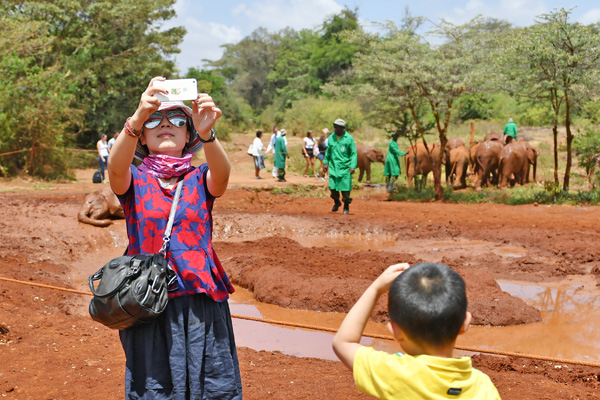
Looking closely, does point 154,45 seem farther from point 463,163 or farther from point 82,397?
point 82,397

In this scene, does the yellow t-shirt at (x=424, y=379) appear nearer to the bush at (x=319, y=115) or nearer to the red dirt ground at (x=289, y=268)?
the red dirt ground at (x=289, y=268)

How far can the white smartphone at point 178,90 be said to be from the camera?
2547 mm

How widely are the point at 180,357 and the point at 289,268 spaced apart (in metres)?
5.78

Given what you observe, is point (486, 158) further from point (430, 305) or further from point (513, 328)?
point (430, 305)

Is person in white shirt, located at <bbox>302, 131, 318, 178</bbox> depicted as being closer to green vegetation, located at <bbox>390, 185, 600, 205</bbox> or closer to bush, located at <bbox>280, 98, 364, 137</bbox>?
green vegetation, located at <bbox>390, 185, 600, 205</bbox>

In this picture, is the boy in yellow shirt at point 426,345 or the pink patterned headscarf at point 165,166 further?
the pink patterned headscarf at point 165,166

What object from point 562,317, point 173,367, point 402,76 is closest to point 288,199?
point 402,76

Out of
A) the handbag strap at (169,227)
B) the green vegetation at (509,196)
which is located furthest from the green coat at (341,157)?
the handbag strap at (169,227)

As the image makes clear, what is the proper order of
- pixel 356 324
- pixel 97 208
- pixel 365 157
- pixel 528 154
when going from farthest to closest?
pixel 365 157 < pixel 528 154 < pixel 97 208 < pixel 356 324

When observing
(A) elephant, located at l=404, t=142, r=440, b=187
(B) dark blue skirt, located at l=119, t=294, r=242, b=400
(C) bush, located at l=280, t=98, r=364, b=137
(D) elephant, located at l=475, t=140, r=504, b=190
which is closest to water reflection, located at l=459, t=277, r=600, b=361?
(B) dark blue skirt, located at l=119, t=294, r=242, b=400

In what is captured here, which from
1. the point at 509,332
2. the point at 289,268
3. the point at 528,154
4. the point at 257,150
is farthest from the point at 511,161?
the point at 509,332

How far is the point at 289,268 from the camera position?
27.4 ft

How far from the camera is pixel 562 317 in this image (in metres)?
6.91

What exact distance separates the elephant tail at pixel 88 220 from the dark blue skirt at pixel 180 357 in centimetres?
846
